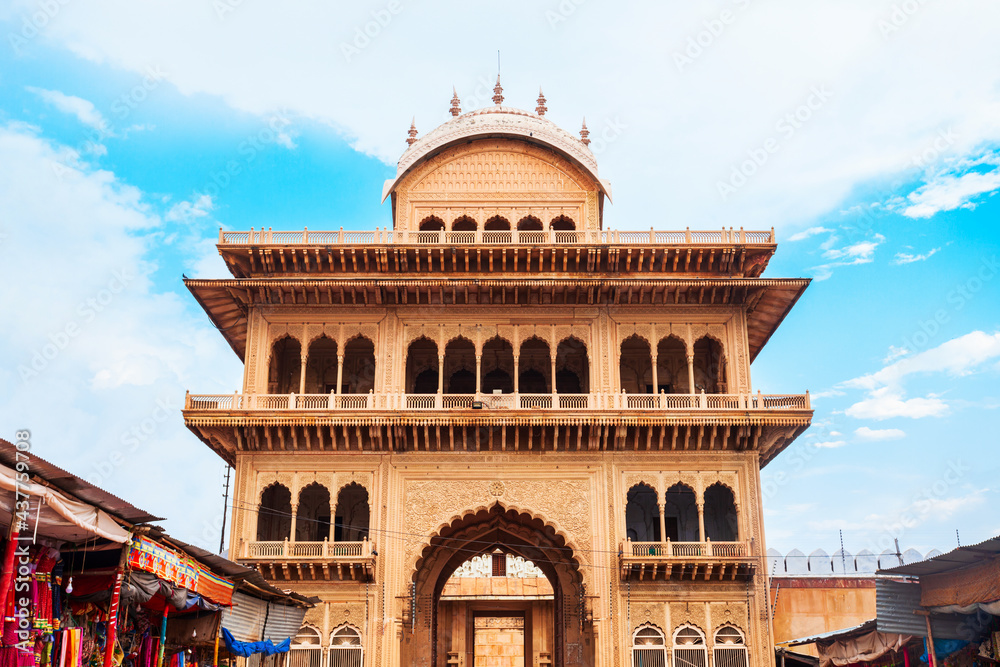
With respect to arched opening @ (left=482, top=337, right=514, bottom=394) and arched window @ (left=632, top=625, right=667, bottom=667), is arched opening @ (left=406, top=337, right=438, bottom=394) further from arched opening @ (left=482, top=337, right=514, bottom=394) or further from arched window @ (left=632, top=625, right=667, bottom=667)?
arched window @ (left=632, top=625, right=667, bottom=667)

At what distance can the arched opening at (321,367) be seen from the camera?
2448cm

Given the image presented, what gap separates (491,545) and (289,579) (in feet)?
18.6

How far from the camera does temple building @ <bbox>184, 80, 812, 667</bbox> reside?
21219 millimetres

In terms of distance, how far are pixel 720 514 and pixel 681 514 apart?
1006 mm

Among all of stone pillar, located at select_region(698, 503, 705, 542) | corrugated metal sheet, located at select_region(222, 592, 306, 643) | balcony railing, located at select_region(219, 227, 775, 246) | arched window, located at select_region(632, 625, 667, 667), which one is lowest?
arched window, located at select_region(632, 625, 667, 667)

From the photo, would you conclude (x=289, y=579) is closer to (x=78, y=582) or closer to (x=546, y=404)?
(x=546, y=404)

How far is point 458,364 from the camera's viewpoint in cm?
2491

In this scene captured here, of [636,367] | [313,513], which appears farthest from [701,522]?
[313,513]

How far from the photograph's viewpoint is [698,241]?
2336 cm

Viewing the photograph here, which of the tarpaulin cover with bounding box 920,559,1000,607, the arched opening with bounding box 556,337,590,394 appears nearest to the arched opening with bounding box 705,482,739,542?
the arched opening with bounding box 556,337,590,394

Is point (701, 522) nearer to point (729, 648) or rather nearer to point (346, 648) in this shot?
point (729, 648)

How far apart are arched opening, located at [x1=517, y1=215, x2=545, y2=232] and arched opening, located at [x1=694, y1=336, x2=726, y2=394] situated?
18.2 feet

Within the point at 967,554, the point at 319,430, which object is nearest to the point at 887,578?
the point at 967,554

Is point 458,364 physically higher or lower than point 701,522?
higher
